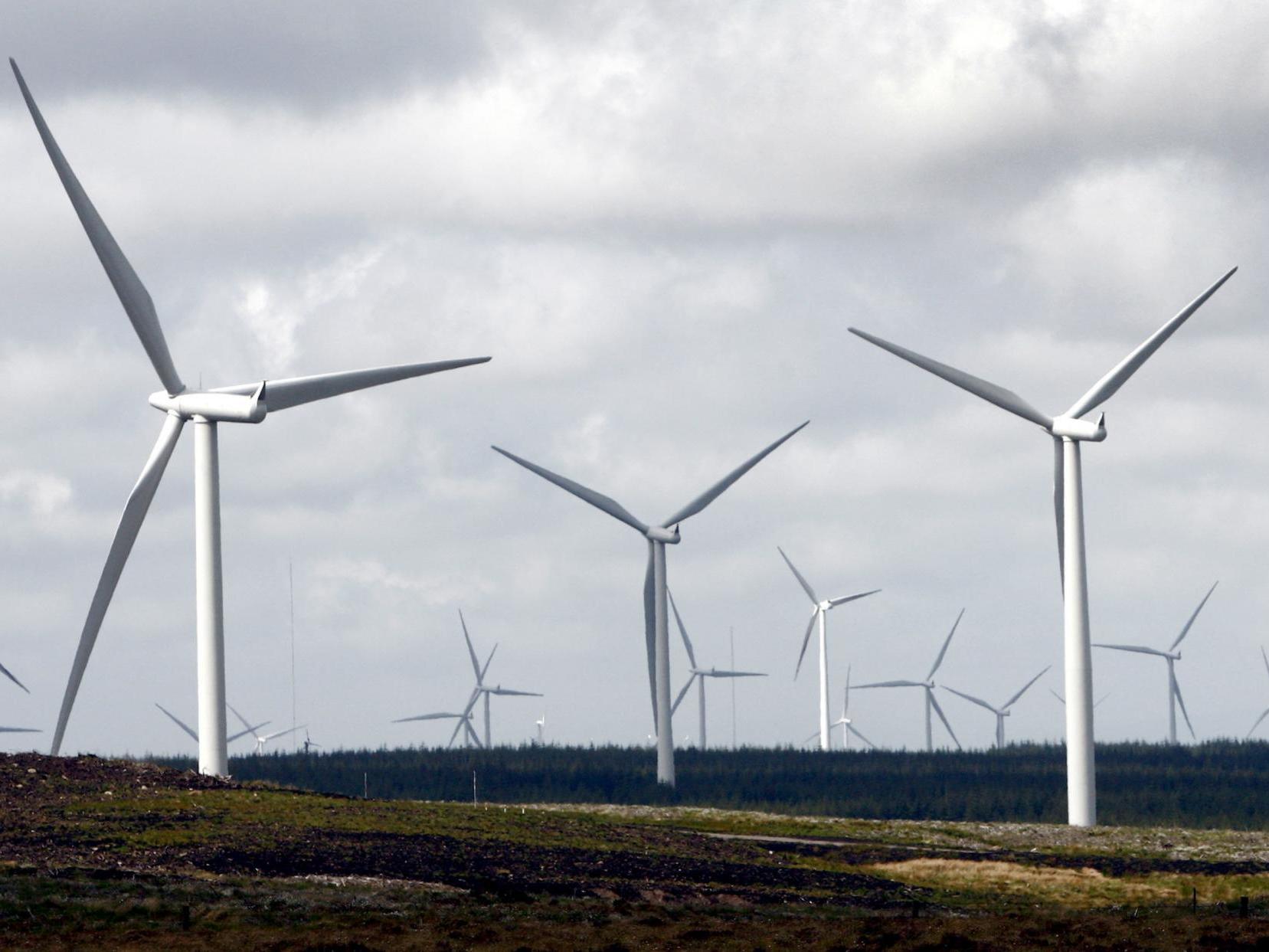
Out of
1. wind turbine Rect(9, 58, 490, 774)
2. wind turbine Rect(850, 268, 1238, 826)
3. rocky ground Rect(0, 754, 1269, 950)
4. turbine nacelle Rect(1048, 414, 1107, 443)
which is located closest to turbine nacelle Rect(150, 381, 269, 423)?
wind turbine Rect(9, 58, 490, 774)

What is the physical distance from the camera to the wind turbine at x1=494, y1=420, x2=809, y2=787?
10856cm

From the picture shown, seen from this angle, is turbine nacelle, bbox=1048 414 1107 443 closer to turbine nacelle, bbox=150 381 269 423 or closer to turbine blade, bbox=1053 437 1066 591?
turbine blade, bbox=1053 437 1066 591

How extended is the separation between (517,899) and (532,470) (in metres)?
52.7

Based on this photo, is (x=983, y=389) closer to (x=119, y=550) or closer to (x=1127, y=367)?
(x=1127, y=367)

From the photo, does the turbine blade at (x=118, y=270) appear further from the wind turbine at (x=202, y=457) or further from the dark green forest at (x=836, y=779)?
the dark green forest at (x=836, y=779)

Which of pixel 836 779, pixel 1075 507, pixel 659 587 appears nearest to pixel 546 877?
pixel 1075 507

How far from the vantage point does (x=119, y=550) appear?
7175 cm

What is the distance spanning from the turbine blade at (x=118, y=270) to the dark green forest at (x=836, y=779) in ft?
145

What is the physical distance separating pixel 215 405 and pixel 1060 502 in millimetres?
33987

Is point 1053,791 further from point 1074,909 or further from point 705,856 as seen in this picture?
point 1074,909

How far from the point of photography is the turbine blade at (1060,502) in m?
83.4

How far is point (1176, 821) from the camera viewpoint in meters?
101

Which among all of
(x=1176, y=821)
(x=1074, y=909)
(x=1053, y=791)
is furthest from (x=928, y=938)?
(x=1053, y=791)

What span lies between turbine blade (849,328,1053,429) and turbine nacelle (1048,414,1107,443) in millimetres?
386
